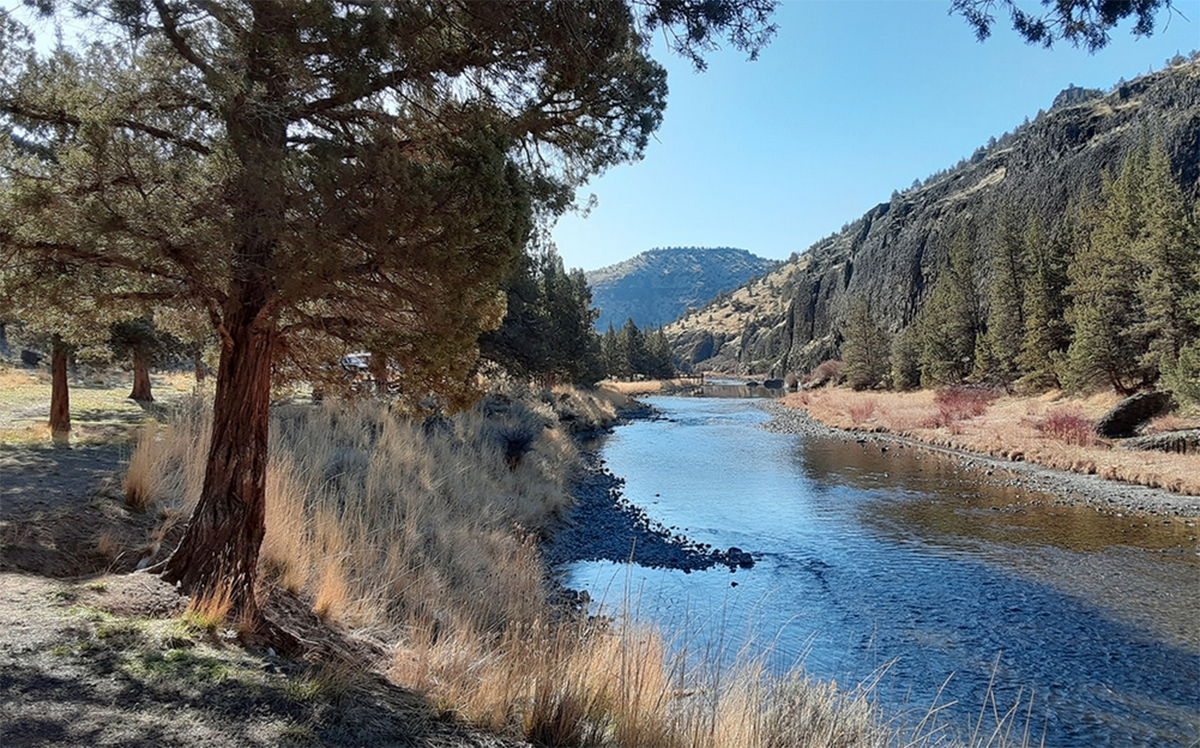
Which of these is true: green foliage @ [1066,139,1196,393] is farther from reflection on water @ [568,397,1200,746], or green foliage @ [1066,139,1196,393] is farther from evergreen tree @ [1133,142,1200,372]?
reflection on water @ [568,397,1200,746]

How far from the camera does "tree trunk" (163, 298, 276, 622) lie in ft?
14.0

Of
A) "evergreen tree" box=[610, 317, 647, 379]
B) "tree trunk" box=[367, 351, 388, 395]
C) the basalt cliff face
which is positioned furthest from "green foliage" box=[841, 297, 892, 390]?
"tree trunk" box=[367, 351, 388, 395]

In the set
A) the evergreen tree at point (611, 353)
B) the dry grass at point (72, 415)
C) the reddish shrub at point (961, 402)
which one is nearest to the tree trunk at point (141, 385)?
the dry grass at point (72, 415)

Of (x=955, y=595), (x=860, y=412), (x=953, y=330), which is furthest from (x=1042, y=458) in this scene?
(x=953, y=330)

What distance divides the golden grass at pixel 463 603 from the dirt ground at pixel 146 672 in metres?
0.32

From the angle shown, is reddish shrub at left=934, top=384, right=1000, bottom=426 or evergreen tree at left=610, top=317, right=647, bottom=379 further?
evergreen tree at left=610, top=317, right=647, bottom=379

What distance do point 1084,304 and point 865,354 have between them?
91.9 feet

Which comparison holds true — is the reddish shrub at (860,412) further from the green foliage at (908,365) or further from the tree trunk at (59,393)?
the tree trunk at (59,393)

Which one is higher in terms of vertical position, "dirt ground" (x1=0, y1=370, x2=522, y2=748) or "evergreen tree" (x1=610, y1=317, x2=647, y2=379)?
"evergreen tree" (x1=610, y1=317, x2=647, y2=379)

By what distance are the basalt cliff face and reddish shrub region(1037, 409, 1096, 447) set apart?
25.3m

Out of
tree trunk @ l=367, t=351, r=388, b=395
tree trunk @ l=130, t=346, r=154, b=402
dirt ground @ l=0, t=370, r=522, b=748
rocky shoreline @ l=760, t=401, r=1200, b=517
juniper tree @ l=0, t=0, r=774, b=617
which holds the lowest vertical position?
rocky shoreline @ l=760, t=401, r=1200, b=517

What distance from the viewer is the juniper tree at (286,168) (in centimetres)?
359

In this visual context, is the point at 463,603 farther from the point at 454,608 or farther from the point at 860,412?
the point at 860,412

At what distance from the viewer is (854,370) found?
64938 millimetres
